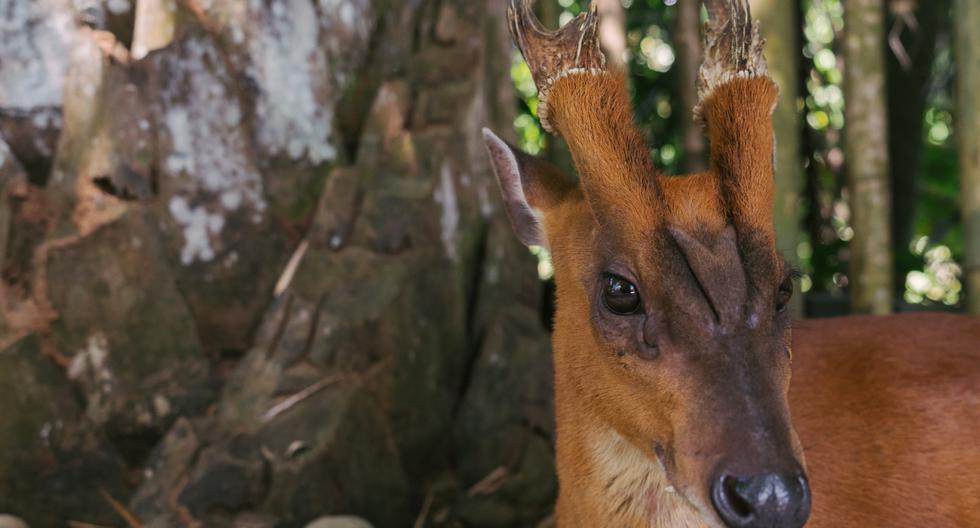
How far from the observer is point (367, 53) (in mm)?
3707

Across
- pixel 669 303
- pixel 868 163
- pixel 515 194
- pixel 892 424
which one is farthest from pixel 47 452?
pixel 868 163

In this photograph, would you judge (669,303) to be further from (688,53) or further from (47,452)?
(688,53)

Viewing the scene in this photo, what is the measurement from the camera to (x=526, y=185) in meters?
2.66

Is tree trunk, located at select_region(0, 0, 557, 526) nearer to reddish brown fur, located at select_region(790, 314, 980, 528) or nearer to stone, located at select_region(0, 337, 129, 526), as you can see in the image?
stone, located at select_region(0, 337, 129, 526)

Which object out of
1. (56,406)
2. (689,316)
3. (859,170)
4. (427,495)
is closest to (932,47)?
(859,170)

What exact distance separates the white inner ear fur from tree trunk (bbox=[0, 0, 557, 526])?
2.82 feet

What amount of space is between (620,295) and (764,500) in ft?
1.83

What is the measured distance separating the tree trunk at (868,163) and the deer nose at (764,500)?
218 centimetres

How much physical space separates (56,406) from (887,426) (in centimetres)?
251

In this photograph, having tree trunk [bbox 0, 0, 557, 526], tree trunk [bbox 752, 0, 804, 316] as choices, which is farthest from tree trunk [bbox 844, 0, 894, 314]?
tree trunk [bbox 0, 0, 557, 526]

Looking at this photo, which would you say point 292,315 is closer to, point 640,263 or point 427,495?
point 427,495

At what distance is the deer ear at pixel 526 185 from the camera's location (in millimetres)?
2650

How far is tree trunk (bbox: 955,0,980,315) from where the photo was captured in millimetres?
3484

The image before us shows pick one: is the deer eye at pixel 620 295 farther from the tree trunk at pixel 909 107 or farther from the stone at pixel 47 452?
Answer: the tree trunk at pixel 909 107
